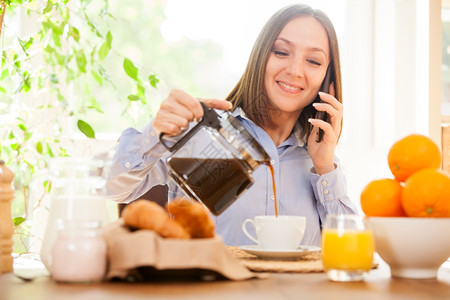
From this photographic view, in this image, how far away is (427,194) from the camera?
1.09 metres

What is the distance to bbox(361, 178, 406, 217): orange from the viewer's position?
1.15m

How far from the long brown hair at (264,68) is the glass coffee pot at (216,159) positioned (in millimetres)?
833

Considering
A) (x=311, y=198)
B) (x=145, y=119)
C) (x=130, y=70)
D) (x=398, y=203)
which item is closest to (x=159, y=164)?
(x=130, y=70)

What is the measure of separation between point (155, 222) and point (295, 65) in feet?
3.66

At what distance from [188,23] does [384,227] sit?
2.24 meters

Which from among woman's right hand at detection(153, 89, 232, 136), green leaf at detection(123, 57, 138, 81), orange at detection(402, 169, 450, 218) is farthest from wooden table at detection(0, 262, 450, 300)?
green leaf at detection(123, 57, 138, 81)

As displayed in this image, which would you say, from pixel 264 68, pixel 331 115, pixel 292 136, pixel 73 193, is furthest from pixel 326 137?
pixel 73 193

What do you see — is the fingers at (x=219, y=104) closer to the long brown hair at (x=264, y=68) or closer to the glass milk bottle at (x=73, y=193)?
the glass milk bottle at (x=73, y=193)

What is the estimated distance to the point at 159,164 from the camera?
1929mm

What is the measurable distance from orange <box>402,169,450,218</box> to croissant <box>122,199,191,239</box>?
1.24ft

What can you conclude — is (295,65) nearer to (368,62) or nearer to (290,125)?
(290,125)

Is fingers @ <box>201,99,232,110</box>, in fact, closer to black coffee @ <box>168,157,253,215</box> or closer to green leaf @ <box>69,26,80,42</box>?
black coffee @ <box>168,157,253,215</box>

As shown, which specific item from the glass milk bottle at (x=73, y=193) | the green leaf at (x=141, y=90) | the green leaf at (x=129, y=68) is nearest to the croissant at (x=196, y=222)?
the glass milk bottle at (x=73, y=193)

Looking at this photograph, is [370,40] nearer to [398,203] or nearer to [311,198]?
[311,198]
